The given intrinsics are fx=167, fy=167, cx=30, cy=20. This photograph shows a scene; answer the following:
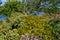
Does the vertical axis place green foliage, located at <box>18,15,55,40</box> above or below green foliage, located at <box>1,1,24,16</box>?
below

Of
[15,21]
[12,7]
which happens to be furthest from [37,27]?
[12,7]

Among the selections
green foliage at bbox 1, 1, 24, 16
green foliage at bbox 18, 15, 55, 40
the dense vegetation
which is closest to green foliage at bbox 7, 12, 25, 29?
the dense vegetation

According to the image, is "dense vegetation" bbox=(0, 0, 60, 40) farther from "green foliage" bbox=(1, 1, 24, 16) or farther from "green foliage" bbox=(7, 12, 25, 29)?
"green foliage" bbox=(1, 1, 24, 16)

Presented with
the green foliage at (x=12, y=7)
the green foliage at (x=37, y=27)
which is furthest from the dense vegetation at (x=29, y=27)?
the green foliage at (x=12, y=7)

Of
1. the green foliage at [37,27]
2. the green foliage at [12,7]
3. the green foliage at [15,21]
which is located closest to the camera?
the green foliage at [37,27]

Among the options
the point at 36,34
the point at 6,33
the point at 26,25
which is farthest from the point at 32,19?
the point at 6,33

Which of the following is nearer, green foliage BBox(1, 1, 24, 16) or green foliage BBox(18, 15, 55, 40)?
green foliage BBox(18, 15, 55, 40)

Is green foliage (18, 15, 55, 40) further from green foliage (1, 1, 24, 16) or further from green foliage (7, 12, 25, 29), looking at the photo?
green foliage (1, 1, 24, 16)

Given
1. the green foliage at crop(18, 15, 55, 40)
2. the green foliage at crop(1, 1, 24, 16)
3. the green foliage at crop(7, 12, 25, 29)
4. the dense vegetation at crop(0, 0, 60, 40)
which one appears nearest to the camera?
the dense vegetation at crop(0, 0, 60, 40)

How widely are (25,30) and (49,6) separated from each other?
1.62 m

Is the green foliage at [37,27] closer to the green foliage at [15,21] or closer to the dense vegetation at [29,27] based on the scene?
the dense vegetation at [29,27]

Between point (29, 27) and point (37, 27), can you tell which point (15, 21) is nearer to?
point (29, 27)

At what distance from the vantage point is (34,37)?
13.7 feet

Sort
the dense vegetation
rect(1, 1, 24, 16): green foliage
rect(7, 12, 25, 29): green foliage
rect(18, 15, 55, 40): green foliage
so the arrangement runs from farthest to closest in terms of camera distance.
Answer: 1. rect(1, 1, 24, 16): green foliage
2. rect(7, 12, 25, 29): green foliage
3. rect(18, 15, 55, 40): green foliage
4. the dense vegetation
